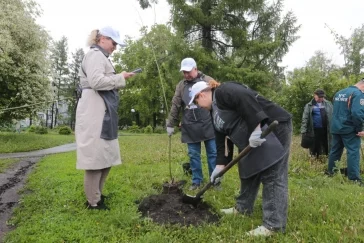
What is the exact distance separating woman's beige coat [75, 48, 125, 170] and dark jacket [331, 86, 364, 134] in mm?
4436

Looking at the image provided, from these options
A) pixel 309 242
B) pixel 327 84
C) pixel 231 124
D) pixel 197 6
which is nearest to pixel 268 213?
pixel 309 242

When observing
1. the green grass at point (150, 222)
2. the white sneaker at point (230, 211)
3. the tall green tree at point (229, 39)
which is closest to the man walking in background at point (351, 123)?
the green grass at point (150, 222)

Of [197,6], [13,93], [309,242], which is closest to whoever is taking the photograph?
[309,242]

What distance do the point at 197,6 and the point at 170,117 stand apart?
14633 mm

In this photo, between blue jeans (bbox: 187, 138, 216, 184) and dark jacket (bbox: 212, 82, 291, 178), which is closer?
dark jacket (bbox: 212, 82, 291, 178)

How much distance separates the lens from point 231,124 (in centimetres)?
342

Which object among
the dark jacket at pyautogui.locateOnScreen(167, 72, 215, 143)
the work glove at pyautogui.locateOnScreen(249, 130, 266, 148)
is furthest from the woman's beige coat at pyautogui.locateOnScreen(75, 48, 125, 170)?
the work glove at pyautogui.locateOnScreen(249, 130, 266, 148)

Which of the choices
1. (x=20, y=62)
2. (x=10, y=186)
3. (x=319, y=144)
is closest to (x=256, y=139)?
(x=10, y=186)

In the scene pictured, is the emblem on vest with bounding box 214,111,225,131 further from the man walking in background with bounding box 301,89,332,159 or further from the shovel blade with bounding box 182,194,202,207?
the man walking in background with bounding box 301,89,332,159

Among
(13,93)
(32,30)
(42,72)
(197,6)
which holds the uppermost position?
(197,6)

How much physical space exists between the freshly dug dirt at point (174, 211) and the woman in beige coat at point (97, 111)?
0.70 meters

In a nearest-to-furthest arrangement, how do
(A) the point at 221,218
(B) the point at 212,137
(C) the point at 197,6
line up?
(A) the point at 221,218
(B) the point at 212,137
(C) the point at 197,6

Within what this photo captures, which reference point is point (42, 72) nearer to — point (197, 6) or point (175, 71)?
point (175, 71)

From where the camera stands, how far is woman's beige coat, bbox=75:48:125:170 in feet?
12.6
